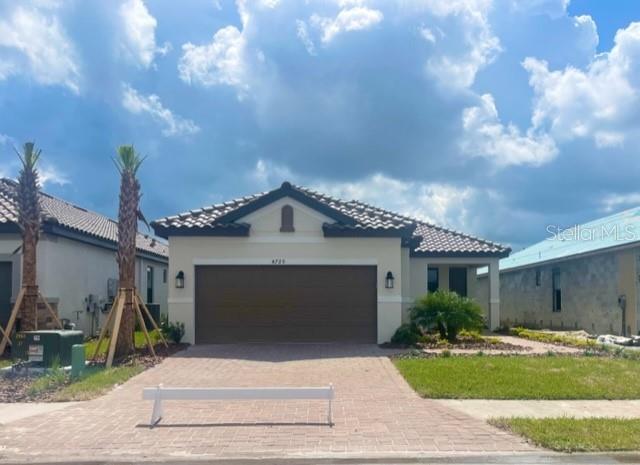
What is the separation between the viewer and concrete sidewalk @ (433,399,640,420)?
28.8ft

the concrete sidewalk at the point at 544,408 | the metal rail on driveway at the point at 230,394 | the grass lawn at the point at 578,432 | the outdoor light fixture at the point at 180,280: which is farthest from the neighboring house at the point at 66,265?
the grass lawn at the point at 578,432

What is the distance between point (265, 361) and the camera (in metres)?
14.0

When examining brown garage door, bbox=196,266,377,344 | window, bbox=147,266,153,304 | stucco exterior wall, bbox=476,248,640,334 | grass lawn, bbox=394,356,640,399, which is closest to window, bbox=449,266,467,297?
stucco exterior wall, bbox=476,248,640,334

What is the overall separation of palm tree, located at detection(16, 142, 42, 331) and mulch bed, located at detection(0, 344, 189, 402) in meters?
2.44

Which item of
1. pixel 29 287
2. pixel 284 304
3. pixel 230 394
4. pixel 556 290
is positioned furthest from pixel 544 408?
pixel 556 290

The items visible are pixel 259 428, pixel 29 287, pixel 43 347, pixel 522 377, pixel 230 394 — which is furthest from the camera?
pixel 29 287

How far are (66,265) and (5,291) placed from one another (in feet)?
6.35

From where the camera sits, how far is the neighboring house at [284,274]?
17391 millimetres

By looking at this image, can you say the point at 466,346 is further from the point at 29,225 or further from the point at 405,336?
the point at 29,225

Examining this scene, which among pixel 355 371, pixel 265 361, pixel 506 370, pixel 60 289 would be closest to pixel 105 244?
pixel 60 289

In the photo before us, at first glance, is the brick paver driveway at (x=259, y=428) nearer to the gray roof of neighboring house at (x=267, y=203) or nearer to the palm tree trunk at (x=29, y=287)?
the palm tree trunk at (x=29, y=287)

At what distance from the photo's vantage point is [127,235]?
1451 cm

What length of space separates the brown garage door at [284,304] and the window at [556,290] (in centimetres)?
1193

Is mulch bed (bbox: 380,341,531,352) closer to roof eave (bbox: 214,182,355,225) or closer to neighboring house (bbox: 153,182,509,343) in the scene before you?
neighboring house (bbox: 153,182,509,343)
